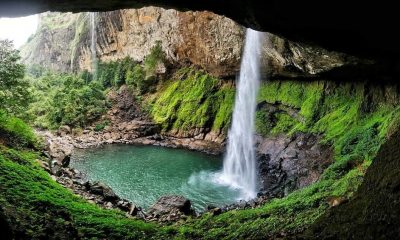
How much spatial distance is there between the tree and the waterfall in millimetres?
11982

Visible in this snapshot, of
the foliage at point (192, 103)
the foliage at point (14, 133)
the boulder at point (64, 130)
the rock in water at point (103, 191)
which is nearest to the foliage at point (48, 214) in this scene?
the foliage at point (14, 133)

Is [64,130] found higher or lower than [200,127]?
lower

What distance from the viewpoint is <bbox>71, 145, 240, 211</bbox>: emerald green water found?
1912 cm

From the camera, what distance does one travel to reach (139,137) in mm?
33531

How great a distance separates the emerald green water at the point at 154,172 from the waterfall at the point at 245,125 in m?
0.99

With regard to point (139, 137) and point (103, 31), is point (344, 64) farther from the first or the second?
point (103, 31)

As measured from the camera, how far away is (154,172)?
23734 millimetres

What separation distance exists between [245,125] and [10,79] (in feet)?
55.0

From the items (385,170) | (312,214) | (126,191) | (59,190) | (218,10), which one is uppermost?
(218,10)

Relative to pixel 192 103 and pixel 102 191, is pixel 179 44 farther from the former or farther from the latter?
pixel 102 191

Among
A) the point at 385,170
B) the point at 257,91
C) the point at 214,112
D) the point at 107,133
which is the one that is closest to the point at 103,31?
the point at 107,133

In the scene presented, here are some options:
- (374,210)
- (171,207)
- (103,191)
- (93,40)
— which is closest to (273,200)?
(171,207)

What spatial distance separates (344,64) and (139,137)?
20.2m

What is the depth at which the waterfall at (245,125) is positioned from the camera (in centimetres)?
2298
